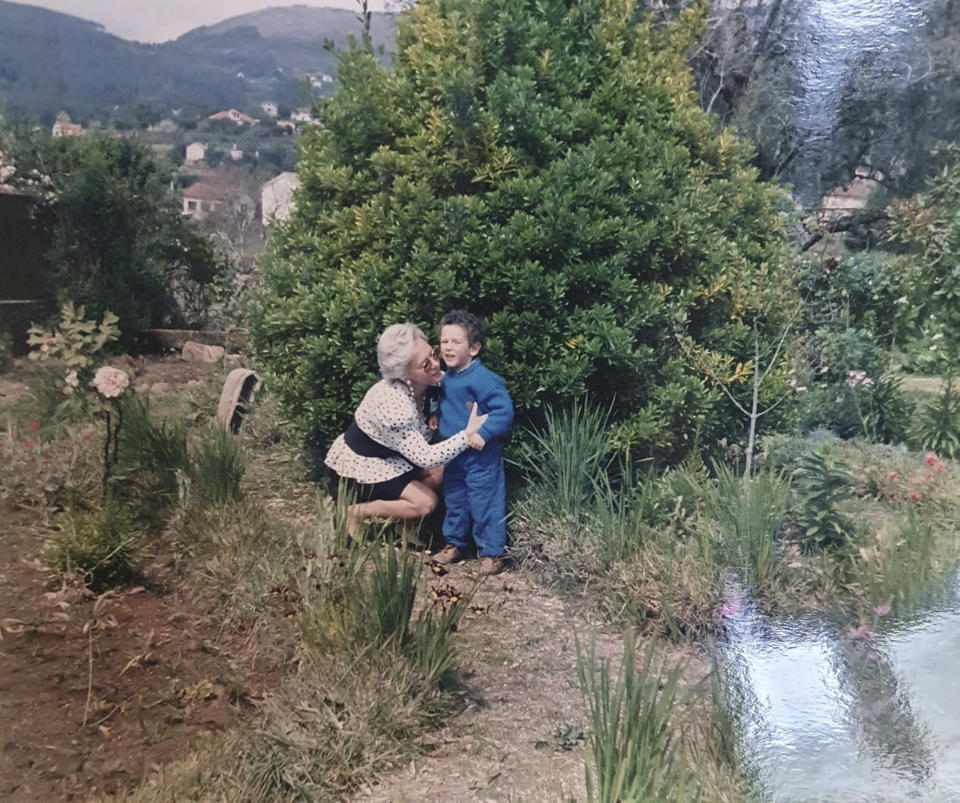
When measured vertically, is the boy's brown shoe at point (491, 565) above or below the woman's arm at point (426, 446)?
below

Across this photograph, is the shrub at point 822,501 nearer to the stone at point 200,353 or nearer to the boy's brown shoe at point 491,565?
the boy's brown shoe at point 491,565

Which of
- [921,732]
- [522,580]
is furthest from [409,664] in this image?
[921,732]

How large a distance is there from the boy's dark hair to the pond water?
1.54 m

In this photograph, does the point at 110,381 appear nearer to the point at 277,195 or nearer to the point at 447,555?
the point at 277,195

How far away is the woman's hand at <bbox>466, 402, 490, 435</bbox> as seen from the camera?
11.9 ft

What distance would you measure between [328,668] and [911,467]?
1952mm

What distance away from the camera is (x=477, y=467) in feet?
12.4

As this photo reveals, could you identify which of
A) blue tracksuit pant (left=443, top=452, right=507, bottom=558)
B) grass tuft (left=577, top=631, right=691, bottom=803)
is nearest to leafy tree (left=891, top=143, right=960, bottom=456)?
grass tuft (left=577, top=631, right=691, bottom=803)

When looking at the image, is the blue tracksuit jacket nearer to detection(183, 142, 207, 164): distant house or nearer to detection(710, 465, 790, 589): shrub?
detection(710, 465, 790, 589): shrub

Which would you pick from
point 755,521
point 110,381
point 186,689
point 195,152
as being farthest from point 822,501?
point 110,381

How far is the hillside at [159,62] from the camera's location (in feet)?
10.6

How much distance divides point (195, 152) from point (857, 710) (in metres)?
2.93

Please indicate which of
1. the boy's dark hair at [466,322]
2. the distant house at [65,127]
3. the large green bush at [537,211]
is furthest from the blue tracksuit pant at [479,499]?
the distant house at [65,127]

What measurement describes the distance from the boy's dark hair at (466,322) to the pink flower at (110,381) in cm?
130
